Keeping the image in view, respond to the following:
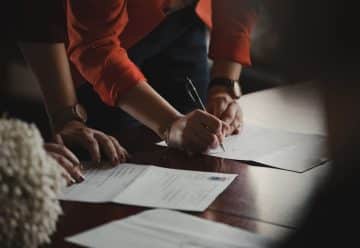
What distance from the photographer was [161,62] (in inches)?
60.7

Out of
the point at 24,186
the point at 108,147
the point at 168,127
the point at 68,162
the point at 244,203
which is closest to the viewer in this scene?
the point at 24,186

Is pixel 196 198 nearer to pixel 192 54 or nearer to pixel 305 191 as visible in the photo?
pixel 305 191

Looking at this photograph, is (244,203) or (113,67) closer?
(244,203)

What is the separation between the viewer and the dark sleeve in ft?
4.58

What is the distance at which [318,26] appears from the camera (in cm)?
41

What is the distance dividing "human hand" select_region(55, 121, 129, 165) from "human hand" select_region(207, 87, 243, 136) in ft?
0.86

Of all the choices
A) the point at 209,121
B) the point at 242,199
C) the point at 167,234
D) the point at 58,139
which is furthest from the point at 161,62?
the point at 167,234

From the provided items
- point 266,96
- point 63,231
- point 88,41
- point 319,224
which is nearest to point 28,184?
point 63,231

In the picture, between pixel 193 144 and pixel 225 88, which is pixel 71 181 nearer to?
pixel 193 144

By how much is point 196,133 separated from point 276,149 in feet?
0.57

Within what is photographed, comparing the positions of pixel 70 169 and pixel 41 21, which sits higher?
pixel 41 21

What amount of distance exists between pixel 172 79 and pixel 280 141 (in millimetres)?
395

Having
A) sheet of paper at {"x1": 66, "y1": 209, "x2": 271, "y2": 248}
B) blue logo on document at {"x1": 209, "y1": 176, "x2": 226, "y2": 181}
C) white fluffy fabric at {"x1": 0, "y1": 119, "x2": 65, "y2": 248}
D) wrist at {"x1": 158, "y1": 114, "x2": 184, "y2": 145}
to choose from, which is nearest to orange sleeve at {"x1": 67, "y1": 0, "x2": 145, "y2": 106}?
wrist at {"x1": 158, "y1": 114, "x2": 184, "y2": 145}

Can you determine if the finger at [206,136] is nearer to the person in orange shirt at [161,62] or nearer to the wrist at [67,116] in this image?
the person in orange shirt at [161,62]
